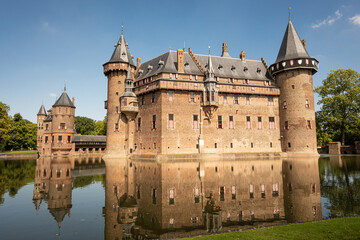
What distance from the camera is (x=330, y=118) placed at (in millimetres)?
49781

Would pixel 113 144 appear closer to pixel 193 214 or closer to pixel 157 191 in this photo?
pixel 157 191

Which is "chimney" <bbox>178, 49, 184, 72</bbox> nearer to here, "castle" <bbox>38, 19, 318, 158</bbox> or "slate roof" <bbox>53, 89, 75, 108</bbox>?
"castle" <bbox>38, 19, 318, 158</bbox>

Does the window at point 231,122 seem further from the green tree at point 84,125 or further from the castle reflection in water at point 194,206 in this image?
the green tree at point 84,125

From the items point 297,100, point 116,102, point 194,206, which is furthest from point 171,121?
point 194,206

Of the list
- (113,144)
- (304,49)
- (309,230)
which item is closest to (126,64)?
(113,144)

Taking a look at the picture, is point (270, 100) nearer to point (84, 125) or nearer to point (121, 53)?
point (121, 53)

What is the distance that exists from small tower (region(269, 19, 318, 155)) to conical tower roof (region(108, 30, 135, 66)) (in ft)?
83.9

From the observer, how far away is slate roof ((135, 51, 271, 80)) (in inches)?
1609

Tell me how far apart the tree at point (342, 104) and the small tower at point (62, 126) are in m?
50.4

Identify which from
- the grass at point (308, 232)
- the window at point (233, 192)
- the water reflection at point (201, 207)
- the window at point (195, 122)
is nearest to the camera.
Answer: the grass at point (308, 232)

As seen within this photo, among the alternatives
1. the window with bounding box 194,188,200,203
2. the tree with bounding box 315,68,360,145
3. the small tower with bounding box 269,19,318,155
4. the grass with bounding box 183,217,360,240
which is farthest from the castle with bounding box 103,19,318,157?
the grass with bounding box 183,217,360,240

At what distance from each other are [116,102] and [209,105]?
50.9ft

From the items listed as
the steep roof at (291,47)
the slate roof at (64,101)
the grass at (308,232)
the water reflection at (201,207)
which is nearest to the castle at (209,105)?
the steep roof at (291,47)

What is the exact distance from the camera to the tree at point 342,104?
1897 inches
